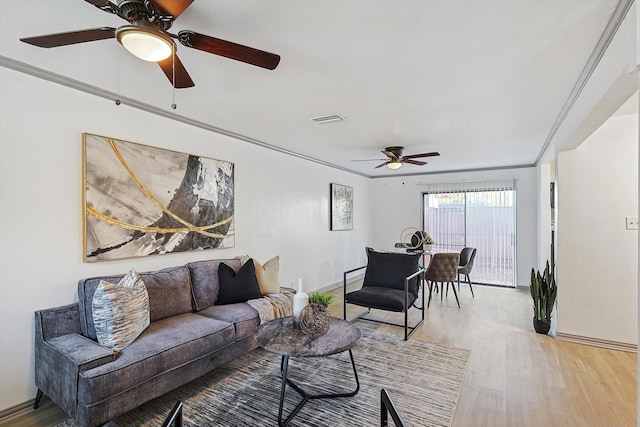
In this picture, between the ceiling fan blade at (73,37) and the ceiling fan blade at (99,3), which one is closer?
the ceiling fan blade at (99,3)

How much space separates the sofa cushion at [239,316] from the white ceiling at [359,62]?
194 cm

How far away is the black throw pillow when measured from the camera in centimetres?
328

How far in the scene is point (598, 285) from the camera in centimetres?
337

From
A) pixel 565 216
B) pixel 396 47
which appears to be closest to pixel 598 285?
pixel 565 216

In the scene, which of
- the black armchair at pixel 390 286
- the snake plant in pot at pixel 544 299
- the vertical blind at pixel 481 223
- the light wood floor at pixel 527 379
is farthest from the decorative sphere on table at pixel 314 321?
the vertical blind at pixel 481 223

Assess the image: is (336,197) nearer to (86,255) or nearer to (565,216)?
(565,216)

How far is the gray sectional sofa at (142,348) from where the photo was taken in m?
1.94

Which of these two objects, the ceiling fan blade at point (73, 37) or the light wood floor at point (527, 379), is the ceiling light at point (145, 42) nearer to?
the ceiling fan blade at point (73, 37)

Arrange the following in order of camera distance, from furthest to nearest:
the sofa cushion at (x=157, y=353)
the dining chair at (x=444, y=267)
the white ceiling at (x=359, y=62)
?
1. the dining chair at (x=444, y=267)
2. the sofa cushion at (x=157, y=353)
3. the white ceiling at (x=359, y=62)

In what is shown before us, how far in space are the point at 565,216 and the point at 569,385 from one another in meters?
1.78

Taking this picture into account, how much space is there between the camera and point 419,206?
7.27 metres

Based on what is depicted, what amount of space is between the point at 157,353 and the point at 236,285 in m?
1.17

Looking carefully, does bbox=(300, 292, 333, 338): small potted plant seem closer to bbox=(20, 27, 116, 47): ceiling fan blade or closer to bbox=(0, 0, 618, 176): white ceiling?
bbox=(0, 0, 618, 176): white ceiling

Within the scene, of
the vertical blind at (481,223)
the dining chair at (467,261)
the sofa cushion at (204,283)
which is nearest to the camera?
the sofa cushion at (204,283)
